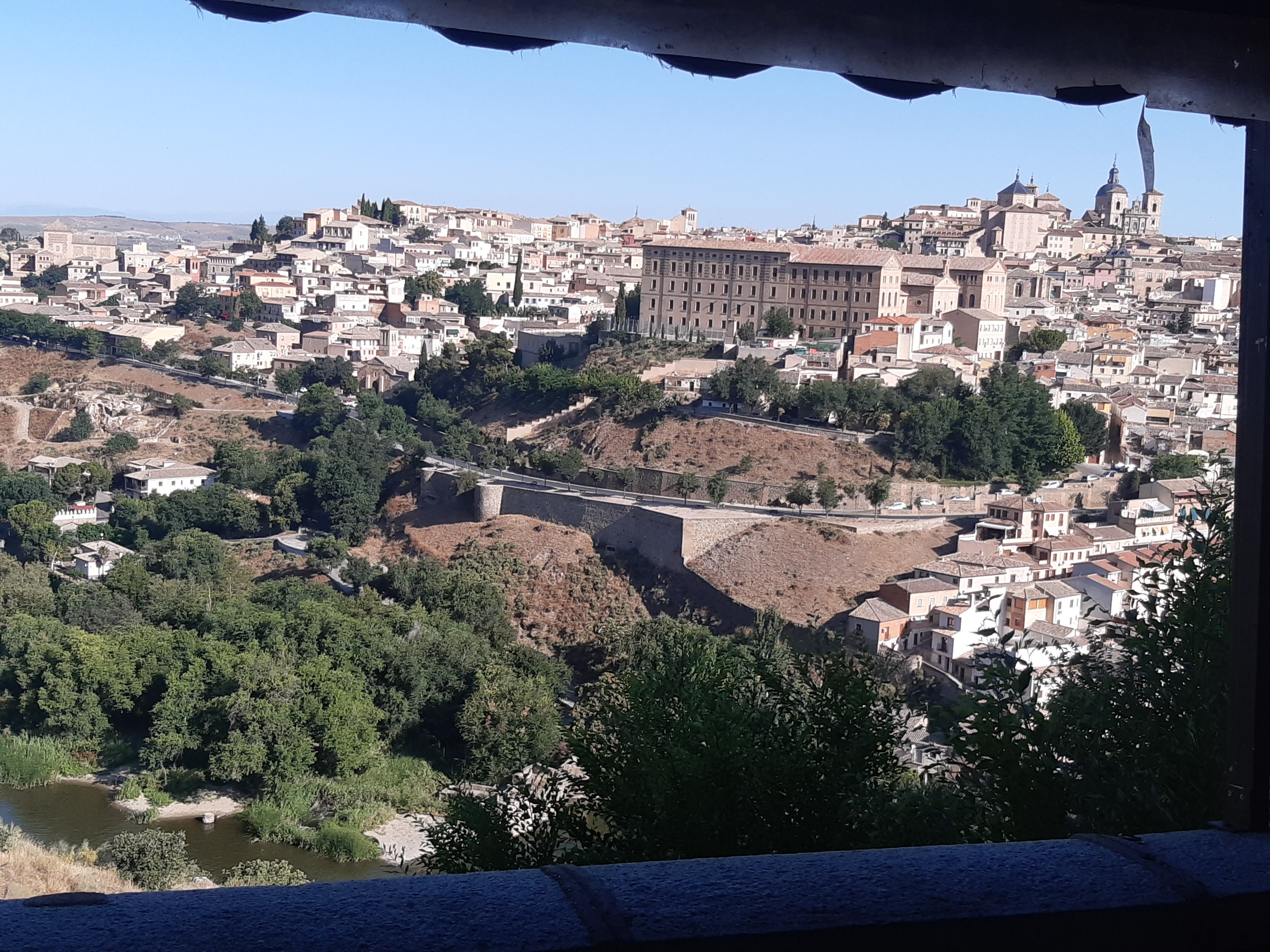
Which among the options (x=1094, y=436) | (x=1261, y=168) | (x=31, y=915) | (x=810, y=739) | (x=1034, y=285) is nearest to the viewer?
(x=31, y=915)

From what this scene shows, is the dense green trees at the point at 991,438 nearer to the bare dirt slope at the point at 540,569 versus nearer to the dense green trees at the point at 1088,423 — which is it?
the dense green trees at the point at 1088,423

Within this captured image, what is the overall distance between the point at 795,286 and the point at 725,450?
7.62m

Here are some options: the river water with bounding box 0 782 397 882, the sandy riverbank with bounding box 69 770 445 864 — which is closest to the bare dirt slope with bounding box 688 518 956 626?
the sandy riverbank with bounding box 69 770 445 864

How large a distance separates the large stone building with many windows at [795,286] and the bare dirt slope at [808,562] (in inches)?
383

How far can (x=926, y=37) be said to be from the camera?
37.4 inches

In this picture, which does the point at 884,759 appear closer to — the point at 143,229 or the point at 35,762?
the point at 35,762

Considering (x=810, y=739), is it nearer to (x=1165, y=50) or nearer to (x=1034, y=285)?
(x=1165, y=50)

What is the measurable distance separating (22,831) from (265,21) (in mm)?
8546

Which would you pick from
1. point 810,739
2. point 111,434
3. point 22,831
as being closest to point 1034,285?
point 111,434

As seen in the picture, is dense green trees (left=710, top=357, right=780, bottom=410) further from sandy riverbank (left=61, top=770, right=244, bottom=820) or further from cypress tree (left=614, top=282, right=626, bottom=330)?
sandy riverbank (left=61, top=770, right=244, bottom=820)

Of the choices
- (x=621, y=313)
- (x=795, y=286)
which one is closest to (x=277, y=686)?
(x=621, y=313)

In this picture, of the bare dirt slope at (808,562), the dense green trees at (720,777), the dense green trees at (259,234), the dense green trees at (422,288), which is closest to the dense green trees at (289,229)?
the dense green trees at (259,234)

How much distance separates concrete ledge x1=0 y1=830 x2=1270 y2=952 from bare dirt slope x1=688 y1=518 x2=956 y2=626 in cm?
1345

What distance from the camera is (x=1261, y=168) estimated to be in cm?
112
